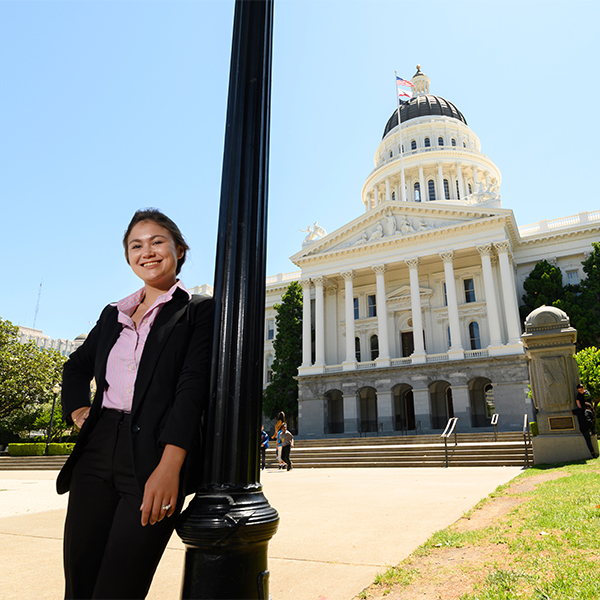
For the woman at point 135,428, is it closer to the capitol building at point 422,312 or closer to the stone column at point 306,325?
the capitol building at point 422,312

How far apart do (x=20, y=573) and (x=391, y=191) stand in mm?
61746

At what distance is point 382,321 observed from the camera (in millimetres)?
41438

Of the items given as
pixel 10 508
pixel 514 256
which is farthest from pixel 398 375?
pixel 10 508

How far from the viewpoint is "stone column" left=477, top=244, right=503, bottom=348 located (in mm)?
36375

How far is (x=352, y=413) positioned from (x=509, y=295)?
50.8 feet

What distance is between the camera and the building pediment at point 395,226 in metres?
39.8

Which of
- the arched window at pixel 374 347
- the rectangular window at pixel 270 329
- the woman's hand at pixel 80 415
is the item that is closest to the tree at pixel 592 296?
the arched window at pixel 374 347

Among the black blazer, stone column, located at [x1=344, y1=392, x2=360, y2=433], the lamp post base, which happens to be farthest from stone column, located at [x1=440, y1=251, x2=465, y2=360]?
the lamp post base

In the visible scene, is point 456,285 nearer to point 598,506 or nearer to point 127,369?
point 598,506

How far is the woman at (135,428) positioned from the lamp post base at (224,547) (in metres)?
0.17

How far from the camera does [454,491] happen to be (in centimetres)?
960

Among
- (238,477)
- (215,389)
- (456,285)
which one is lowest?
(238,477)

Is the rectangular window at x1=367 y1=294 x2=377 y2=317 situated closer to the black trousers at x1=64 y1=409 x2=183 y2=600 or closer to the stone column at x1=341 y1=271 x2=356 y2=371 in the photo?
the stone column at x1=341 y1=271 x2=356 y2=371

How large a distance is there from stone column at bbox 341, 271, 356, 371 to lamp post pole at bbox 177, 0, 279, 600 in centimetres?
3911
